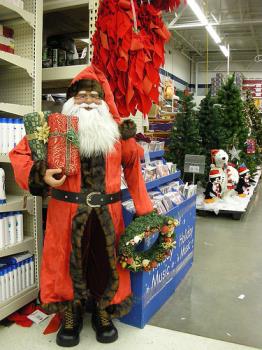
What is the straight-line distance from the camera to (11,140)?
2.42m

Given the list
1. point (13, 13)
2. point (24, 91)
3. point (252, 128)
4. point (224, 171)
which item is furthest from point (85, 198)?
point (252, 128)

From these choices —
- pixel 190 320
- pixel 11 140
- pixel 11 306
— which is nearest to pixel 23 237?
pixel 11 306

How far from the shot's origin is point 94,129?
209 cm

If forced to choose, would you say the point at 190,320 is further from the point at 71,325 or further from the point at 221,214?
the point at 221,214

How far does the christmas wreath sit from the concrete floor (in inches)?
21.8

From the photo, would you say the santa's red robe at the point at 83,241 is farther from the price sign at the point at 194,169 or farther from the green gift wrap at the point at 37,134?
the price sign at the point at 194,169

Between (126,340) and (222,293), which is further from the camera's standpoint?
(222,293)

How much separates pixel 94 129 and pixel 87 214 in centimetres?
47

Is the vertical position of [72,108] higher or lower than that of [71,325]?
higher

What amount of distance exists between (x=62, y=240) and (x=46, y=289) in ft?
1.02

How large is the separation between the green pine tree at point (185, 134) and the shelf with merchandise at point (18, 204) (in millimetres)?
3672

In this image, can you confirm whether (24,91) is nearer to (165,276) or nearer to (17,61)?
(17,61)

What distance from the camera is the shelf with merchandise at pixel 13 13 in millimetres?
2311

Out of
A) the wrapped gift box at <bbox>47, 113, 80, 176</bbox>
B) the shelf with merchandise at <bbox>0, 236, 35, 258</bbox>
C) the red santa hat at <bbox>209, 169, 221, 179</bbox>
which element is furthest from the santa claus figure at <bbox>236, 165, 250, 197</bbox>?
the wrapped gift box at <bbox>47, 113, 80, 176</bbox>
